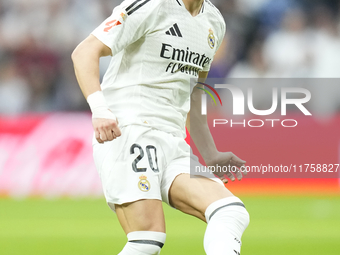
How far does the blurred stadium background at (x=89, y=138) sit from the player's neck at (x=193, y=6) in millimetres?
2289

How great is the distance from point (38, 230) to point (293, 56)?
454 cm

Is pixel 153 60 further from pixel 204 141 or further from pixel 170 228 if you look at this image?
pixel 170 228

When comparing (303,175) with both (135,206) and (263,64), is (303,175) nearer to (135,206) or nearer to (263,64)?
(263,64)

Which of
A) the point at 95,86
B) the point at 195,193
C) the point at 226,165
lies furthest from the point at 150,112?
the point at 226,165

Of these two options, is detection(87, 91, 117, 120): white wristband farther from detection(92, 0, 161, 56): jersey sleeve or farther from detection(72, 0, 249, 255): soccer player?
detection(92, 0, 161, 56): jersey sleeve

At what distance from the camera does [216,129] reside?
276 inches

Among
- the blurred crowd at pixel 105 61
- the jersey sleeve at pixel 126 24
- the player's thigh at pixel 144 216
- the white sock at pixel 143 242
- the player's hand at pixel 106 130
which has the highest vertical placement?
the blurred crowd at pixel 105 61

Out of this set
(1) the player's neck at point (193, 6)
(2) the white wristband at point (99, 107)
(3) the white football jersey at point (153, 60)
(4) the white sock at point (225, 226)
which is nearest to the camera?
(4) the white sock at point (225, 226)

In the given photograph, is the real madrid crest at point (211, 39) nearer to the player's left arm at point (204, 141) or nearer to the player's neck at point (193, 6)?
the player's neck at point (193, 6)

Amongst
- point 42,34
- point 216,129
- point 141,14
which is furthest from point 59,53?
point 141,14

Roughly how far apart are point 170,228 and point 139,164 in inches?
120

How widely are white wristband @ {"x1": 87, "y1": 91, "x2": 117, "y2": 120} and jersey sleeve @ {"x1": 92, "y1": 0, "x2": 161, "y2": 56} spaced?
0.28m

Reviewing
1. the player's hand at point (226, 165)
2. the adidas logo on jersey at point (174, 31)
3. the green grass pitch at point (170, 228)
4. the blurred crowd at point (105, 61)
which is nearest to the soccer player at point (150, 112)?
the adidas logo on jersey at point (174, 31)

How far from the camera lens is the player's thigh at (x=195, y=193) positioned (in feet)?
8.48
